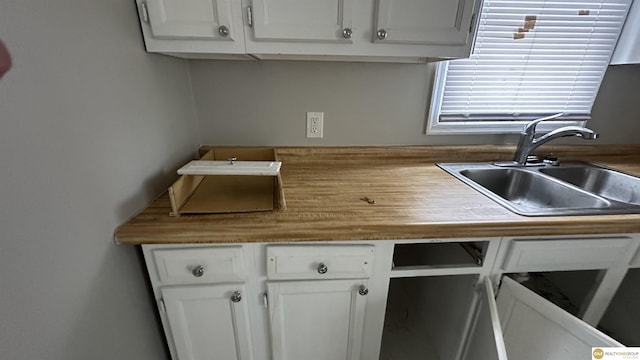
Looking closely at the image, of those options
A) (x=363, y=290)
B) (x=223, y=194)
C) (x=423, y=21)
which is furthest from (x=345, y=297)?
(x=423, y=21)

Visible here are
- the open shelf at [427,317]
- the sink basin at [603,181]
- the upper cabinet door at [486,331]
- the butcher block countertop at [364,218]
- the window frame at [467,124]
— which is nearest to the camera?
the butcher block countertop at [364,218]

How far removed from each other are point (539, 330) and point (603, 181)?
3.08 feet

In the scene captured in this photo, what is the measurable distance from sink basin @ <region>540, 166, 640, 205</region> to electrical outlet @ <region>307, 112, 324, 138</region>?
1.12 meters

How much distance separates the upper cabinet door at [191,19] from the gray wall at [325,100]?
346 millimetres

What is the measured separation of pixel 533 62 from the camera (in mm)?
1271

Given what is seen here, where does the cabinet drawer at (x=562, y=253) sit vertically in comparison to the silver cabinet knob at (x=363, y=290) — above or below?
above

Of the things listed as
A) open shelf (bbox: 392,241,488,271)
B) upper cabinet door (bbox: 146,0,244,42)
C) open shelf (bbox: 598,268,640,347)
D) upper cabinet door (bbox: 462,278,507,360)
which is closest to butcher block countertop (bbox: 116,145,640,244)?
open shelf (bbox: 392,241,488,271)

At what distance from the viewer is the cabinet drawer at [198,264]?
76 cm

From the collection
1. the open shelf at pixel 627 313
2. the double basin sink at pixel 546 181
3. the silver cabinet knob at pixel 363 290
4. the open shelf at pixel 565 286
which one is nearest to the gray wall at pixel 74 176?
the silver cabinet knob at pixel 363 290

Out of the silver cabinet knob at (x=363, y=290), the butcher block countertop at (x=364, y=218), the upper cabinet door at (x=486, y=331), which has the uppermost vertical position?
the butcher block countertop at (x=364, y=218)

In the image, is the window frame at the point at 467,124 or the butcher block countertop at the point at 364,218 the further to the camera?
the window frame at the point at 467,124

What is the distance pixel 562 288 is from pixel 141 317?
75.3 inches

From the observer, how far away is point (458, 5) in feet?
2.87

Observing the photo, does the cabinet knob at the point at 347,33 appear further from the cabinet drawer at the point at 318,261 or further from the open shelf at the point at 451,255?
the open shelf at the point at 451,255
